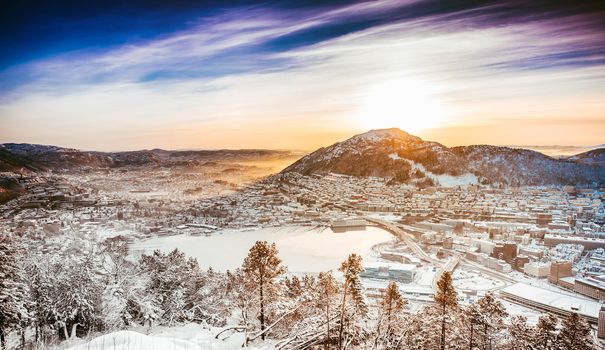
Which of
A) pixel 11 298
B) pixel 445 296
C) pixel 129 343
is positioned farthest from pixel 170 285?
pixel 129 343

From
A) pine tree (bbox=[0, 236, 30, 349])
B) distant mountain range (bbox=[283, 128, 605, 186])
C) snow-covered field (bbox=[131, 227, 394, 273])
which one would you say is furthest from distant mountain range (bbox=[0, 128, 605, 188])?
pine tree (bbox=[0, 236, 30, 349])

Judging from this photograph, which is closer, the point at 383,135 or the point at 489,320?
the point at 489,320

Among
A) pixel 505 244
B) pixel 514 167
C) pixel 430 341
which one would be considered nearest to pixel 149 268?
pixel 430 341

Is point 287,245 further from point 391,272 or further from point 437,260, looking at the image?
point 437,260

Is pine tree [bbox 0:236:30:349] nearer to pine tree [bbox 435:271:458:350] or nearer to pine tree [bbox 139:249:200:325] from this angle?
pine tree [bbox 139:249:200:325]

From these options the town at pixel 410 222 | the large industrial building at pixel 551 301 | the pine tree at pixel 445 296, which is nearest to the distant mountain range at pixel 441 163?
the town at pixel 410 222
